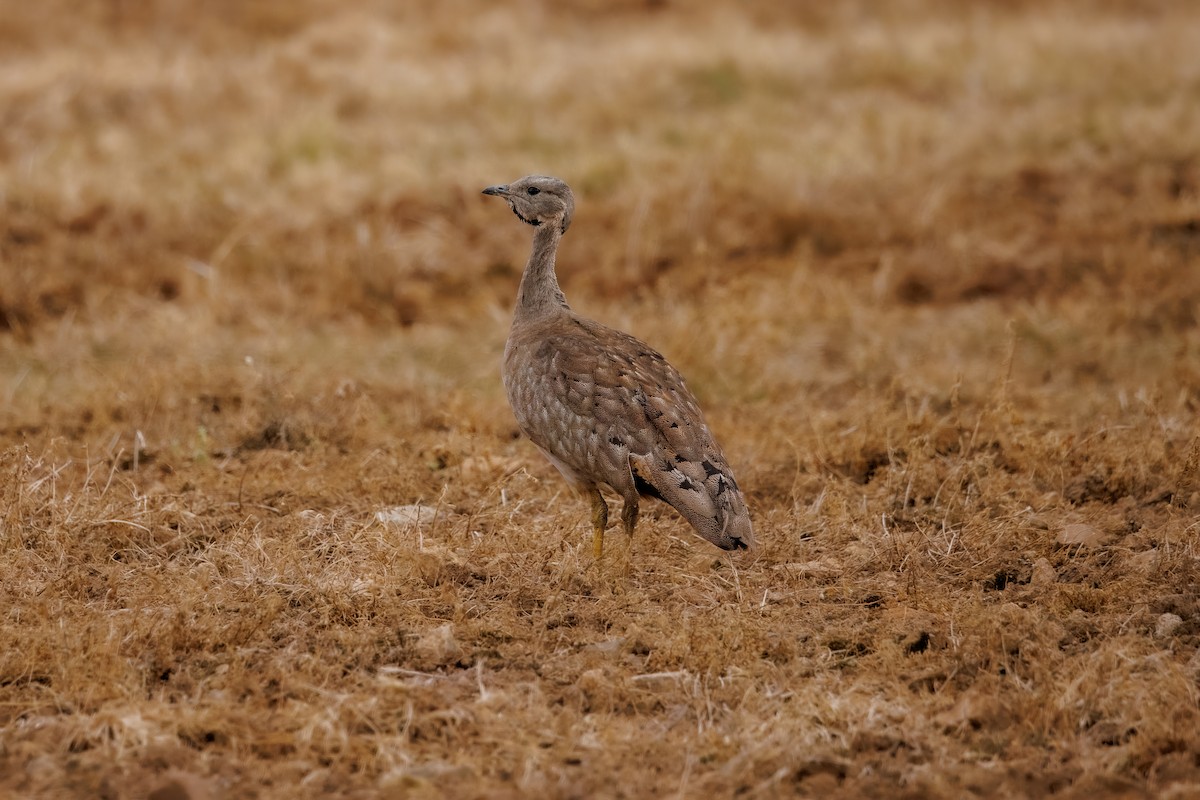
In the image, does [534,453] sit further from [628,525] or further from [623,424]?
[623,424]

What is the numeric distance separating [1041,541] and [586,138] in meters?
6.99

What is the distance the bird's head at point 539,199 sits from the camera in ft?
20.0

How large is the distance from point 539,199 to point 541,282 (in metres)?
0.35

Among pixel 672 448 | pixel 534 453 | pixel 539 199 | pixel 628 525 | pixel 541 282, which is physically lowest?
pixel 534 453

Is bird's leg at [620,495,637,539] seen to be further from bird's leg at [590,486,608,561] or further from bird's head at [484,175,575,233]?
bird's head at [484,175,575,233]

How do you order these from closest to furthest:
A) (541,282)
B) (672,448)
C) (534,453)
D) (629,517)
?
(672,448) → (629,517) → (541,282) → (534,453)

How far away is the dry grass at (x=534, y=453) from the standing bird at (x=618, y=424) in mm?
306

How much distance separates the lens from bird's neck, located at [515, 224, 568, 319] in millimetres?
6020

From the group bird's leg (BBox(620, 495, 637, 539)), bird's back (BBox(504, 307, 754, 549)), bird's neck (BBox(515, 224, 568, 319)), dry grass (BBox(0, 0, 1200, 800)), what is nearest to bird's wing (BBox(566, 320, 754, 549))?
bird's back (BBox(504, 307, 754, 549))

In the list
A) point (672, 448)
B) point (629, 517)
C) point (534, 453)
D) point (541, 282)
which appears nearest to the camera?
point (672, 448)

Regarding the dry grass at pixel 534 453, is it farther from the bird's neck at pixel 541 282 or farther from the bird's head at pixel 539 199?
the bird's head at pixel 539 199

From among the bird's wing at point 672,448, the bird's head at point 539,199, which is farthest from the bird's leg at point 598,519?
the bird's head at point 539,199

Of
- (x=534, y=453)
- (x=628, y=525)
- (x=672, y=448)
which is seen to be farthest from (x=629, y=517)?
(x=534, y=453)

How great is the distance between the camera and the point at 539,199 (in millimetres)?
6105
